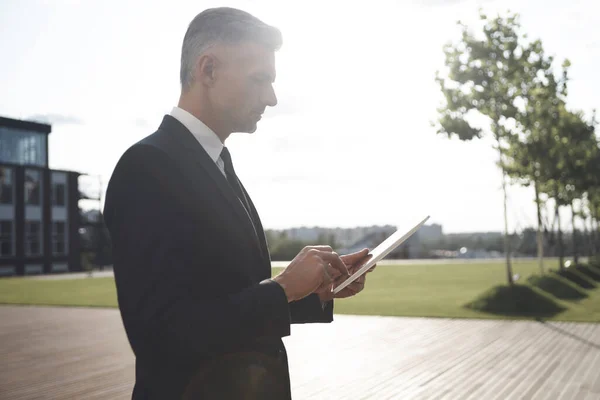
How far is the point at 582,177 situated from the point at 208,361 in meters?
23.6

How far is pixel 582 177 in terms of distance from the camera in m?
22.9

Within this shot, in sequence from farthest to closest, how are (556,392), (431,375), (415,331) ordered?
1. (415,331)
2. (431,375)
3. (556,392)

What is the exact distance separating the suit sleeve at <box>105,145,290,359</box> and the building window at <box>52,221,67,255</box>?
58.1 meters

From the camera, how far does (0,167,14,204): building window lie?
2039 inches

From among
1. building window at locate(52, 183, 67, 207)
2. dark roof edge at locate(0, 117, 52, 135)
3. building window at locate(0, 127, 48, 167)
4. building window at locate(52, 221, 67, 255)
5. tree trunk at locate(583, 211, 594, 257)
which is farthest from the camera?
building window at locate(52, 183, 67, 207)

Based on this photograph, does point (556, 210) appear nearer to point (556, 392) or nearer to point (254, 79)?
point (556, 392)

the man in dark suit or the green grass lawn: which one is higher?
the man in dark suit

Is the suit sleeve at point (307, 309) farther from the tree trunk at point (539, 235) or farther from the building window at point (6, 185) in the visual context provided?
the building window at point (6, 185)

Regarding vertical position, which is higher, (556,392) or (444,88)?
(444,88)

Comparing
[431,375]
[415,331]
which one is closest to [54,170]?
[415,331]

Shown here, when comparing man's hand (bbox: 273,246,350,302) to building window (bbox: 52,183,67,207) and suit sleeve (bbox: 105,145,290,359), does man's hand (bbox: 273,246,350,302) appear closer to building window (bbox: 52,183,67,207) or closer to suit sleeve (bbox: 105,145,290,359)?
suit sleeve (bbox: 105,145,290,359)

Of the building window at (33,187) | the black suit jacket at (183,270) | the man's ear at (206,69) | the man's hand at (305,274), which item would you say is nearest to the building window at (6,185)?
the building window at (33,187)

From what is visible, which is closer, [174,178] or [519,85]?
[174,178]

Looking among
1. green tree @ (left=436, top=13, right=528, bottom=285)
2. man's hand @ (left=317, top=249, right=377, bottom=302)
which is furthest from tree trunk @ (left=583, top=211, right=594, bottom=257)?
man's hand @ (left=317, top=249, right=377, bottom=302)
